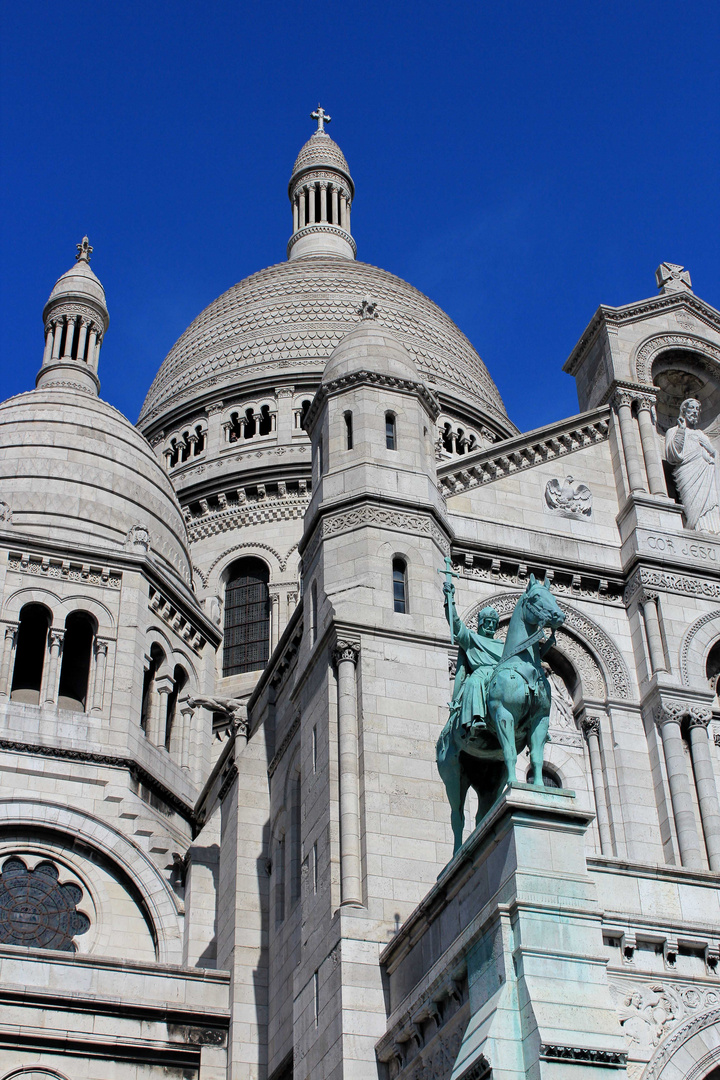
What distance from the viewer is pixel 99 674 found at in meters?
35.6

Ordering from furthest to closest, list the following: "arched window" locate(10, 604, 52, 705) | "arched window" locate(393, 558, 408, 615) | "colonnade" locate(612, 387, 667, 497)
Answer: "arched window" locate(10, 604, 52, 705) → "colonnade" locate(612, 387, 667, 497) → "arched window" locate(393, 558, 408, 615)

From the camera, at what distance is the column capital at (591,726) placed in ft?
89.7

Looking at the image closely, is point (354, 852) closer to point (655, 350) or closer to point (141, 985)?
point (141, 985)

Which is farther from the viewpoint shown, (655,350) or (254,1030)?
(655,350)

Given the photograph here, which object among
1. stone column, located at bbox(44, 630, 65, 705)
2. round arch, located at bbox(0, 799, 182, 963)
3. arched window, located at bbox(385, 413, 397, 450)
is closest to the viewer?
arched window, located at bbox(385, 413, 397, 450)

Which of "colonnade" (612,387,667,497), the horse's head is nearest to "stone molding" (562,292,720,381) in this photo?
"colonnade" (612,387,667,497)

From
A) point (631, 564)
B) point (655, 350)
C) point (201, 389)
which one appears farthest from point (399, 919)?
point (201, 389)

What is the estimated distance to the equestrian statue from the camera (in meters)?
19.2

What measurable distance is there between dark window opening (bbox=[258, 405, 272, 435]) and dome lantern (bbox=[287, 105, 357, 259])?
52.4 feet

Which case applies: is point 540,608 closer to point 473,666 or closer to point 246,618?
point 473,666

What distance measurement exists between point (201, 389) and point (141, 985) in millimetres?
30594

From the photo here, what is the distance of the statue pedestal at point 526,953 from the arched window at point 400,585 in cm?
672

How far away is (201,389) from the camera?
54344 millimetres

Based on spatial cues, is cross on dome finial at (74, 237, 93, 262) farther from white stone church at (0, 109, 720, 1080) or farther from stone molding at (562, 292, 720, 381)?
stone molding at (562, 292, 720, 381)
